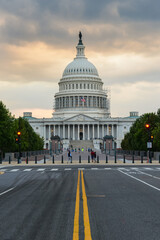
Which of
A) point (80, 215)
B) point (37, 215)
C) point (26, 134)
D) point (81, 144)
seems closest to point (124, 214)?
point (80, 215)

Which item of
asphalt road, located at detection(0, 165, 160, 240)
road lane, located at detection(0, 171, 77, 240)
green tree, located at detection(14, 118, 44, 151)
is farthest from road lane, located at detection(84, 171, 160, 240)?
green tree, located at detection(14, 118, 44, 151)

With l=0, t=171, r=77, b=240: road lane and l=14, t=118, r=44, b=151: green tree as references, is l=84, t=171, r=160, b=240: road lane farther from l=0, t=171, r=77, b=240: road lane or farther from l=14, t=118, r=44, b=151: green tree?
l=14, t=118, r=44, b=151: green tree

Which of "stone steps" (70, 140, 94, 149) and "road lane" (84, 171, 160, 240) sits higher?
"stone steps" (70, 140, 94, 149)

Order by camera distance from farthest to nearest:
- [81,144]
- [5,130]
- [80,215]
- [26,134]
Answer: [81,144]
[26,134]
[5,130]
[80,215]

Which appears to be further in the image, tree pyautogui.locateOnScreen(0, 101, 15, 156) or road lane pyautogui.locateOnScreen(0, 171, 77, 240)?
tree pyautogui.locateOnScreen(0, 101, 15, 156)

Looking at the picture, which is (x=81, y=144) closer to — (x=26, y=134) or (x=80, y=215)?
(x=26, y=134)

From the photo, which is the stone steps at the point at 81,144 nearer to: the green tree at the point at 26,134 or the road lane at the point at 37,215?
the green tree at the point at 26,134

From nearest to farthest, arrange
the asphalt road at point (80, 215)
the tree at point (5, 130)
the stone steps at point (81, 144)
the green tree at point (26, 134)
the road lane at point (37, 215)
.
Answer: the asphalt road at point (80, 215) → the road lane at point (37, 215) → the tree at point (5, 130) → the green tree at point (26, 134) → the stone steps at point (81, 144)

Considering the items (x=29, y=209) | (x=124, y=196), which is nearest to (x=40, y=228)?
(x=29, y=209)

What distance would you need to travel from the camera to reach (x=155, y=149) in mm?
75812

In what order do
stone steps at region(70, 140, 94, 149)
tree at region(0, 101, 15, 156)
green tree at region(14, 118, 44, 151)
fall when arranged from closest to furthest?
tree at region(0, 101, 15, 156), green tree at region(14, 118, 44, 151), stone steps at region(70, 140, 94, 149)

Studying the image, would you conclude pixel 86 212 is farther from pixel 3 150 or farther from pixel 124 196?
pixel 3 150

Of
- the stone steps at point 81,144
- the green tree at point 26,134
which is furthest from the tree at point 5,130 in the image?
the stone steps at point 81,144

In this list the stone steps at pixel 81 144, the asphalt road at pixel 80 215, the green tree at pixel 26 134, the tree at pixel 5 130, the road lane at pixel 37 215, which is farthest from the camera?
the stone steps at pixel 81 144
